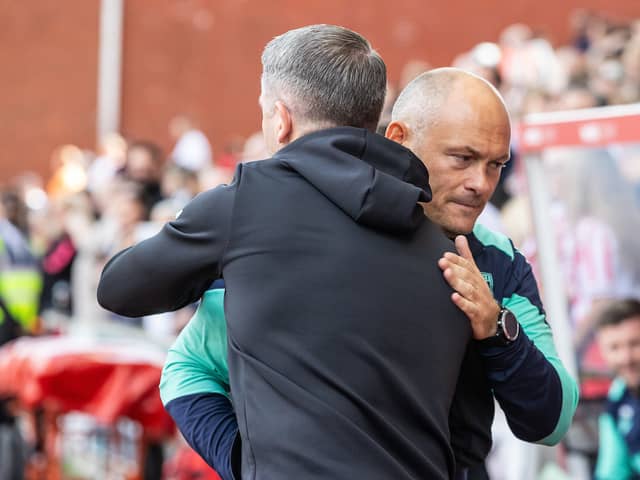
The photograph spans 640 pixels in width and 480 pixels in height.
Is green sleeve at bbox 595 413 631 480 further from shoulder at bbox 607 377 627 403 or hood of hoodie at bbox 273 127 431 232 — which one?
hood of hoodie at bbox 273 127 431 232

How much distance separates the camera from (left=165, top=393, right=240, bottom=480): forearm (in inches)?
94.3

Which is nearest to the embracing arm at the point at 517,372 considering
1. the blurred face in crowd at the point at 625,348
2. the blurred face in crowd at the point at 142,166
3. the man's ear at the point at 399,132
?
the man's ear at the point at 399,132

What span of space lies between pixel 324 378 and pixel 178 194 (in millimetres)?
7261

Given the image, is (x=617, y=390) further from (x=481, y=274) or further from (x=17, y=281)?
(x=17, y=281)

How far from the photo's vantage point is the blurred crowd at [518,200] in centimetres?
491

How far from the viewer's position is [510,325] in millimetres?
2365

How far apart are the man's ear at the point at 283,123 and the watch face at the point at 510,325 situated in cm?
53

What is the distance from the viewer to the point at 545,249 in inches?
185

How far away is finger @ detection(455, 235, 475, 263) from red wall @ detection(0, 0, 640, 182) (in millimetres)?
13292

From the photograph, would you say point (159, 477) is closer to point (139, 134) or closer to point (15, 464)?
point (15, 464)

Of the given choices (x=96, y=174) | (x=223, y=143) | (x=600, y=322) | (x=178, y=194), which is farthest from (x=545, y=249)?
(x=223, y=143)

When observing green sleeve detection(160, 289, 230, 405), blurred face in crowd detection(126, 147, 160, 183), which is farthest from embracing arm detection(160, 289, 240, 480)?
blurred face in crowd detection(126, 147, 160, 183)

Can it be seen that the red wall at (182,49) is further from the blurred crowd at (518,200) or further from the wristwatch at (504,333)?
the wristwatch at (504,333)

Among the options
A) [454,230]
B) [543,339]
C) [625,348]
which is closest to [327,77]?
[454,230]
